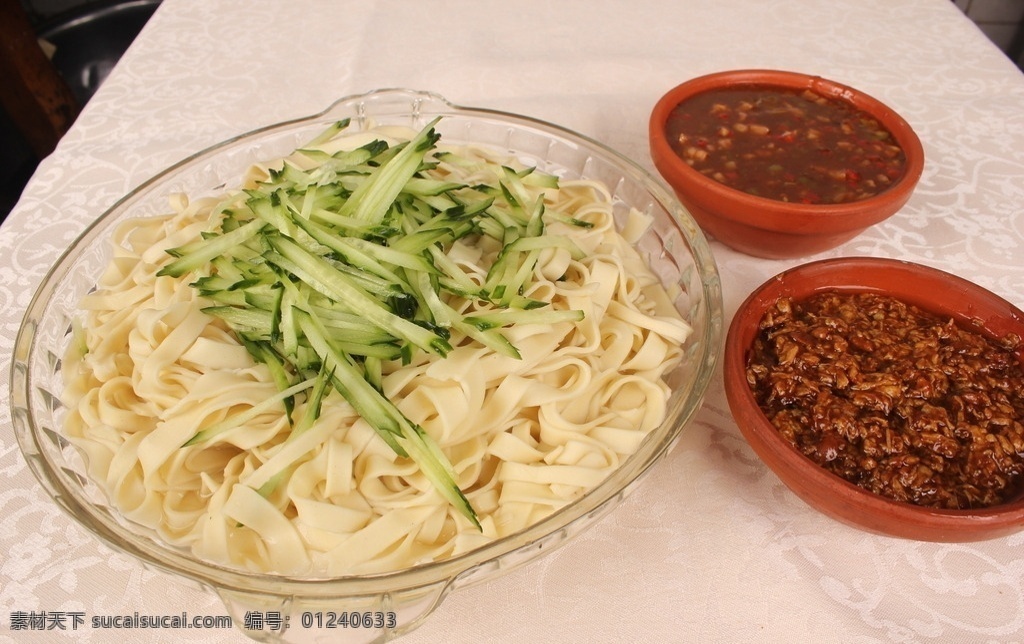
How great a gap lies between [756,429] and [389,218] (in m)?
0.95

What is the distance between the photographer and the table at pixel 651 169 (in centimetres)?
143

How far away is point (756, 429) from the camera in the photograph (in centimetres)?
144

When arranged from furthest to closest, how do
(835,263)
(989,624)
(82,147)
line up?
(82,147) → (835,263) → (989,624)

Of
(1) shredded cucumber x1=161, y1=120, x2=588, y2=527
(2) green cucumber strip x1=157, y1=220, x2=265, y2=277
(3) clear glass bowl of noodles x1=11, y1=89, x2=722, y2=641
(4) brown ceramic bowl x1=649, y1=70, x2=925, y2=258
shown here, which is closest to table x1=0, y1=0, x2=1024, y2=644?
(4) brown ceramic bowl x1=649, y1=70, x2=925, y2=258

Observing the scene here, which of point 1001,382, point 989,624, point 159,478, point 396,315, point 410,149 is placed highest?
point 410,149

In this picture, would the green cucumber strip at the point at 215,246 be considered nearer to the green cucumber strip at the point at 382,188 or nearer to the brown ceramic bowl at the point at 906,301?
the green cucumber strip at the point at 382,188

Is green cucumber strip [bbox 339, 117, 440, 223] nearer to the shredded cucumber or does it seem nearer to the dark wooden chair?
the shredded cucumber

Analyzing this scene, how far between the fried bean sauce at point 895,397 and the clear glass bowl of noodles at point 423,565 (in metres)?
0.21

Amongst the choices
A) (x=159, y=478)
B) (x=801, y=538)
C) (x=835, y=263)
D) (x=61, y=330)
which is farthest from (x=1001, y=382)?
(x=61, y=330)

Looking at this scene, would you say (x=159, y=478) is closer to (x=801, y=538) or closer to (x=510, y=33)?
(x=801, y=538)

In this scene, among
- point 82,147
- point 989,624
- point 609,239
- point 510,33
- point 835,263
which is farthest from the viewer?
point 510,33

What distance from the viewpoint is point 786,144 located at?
2205 mm

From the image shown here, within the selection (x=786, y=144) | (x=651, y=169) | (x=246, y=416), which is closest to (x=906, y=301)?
(x=786, y=144)

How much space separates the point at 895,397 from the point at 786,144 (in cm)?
99
